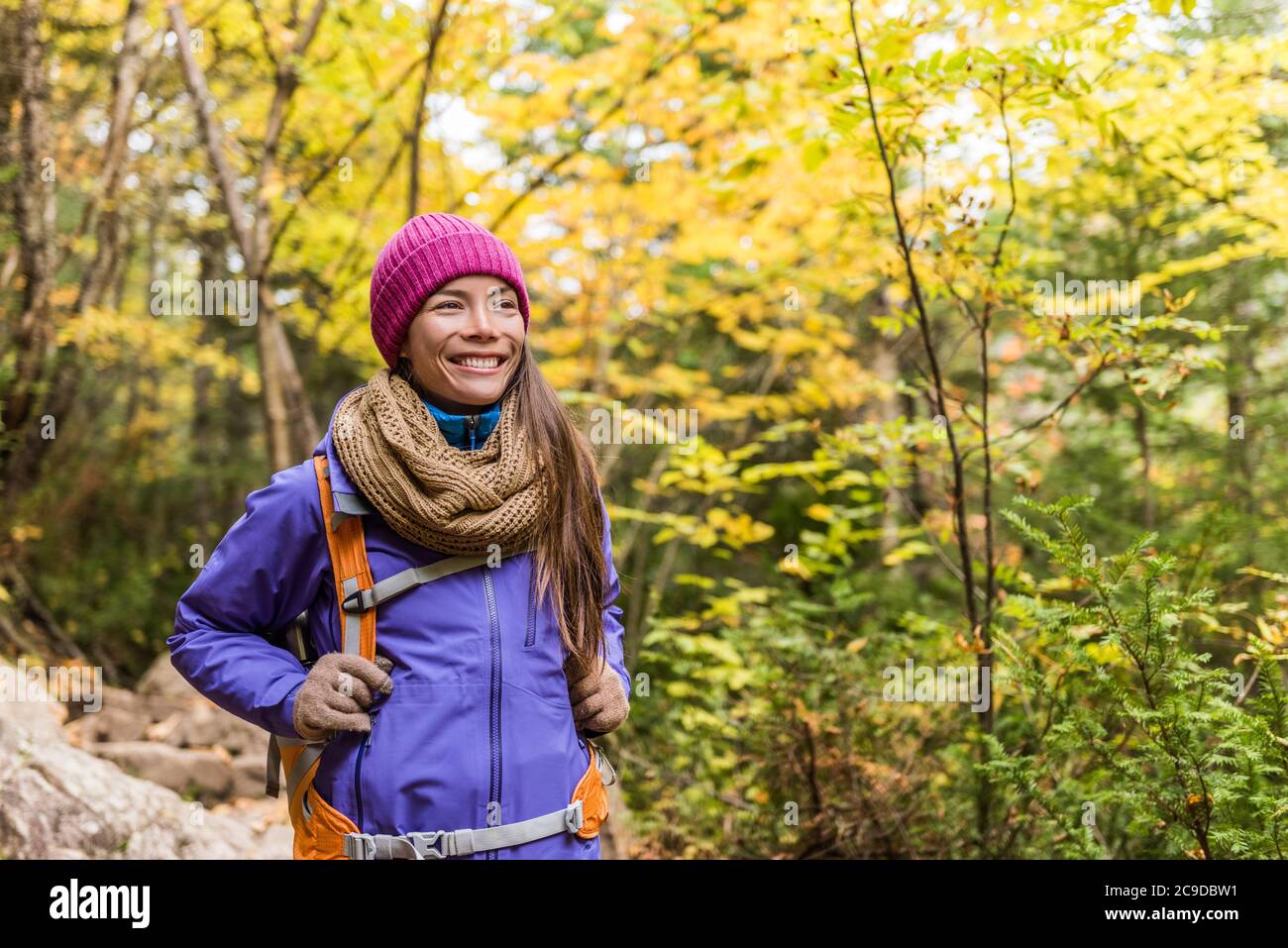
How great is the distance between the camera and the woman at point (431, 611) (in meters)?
1.76

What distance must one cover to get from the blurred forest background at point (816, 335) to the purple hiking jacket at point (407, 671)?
1.70 m

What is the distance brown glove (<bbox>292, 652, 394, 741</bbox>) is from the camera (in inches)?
67.4

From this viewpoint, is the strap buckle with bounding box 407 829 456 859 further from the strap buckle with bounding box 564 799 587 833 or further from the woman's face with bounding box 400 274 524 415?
the woman's face with bounding box 400 274 524 415

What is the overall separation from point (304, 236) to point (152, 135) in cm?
235

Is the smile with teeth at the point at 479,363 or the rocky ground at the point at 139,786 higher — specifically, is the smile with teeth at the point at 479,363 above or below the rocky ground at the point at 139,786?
above

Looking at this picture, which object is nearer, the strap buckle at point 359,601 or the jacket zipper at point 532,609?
the strap buckle at point 359,601

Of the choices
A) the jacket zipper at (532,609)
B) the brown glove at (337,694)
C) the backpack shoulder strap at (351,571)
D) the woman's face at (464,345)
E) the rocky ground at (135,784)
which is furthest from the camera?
the rocky ground at (135,784)

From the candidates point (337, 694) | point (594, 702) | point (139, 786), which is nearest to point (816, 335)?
point (139, 786)

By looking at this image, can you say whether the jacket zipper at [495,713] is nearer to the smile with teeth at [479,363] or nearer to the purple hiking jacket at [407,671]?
the purple hiking jacket at [407,671]

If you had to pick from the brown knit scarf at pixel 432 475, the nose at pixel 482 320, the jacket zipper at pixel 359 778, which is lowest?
the jacket zipper at pixel 359 778

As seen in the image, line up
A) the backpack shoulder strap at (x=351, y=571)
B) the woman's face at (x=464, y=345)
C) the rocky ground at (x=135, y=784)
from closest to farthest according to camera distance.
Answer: the backpack shoulder strap at (x=351, y=571), the woman's face at (x=464, y=345), the rocky ground at (x=135, y=784)

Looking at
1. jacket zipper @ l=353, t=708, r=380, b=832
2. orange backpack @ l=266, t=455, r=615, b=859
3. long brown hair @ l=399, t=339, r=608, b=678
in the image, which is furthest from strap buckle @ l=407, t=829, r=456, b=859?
long brown hair @ l=399, t=339, r=608, b=678

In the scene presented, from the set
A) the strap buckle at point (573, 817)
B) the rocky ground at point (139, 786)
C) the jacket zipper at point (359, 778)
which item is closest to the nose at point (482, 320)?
the jacket zipper at point (359, 778)
